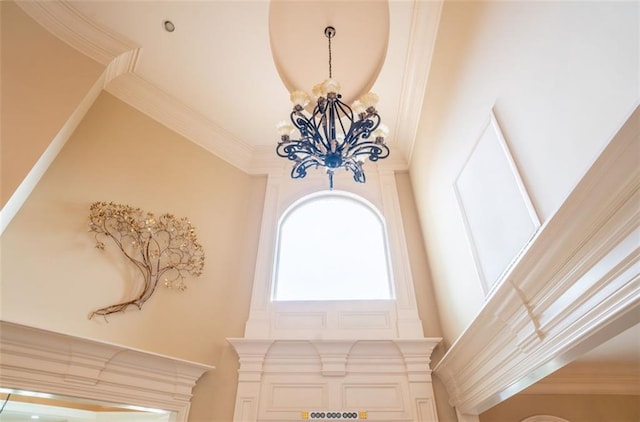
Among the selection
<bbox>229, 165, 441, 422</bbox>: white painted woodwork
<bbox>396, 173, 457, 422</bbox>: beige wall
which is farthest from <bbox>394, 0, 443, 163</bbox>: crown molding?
<bbox>229, 165, 441, 422</bbox>: white painted woodwork

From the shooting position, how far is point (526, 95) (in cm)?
203

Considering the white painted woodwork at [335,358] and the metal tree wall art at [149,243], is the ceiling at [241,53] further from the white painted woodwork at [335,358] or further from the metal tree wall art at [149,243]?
the white painted woodwork at [335,358]

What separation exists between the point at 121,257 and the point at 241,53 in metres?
2.64

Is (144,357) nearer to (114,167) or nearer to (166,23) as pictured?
(114,167)

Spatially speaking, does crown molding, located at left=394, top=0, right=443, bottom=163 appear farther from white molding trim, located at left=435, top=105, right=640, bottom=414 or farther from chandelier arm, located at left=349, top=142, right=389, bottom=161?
white molding trim, located at left=435, top=105, right=640, bottom=414

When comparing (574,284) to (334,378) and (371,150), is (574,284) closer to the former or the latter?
(371,150)

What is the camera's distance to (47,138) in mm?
3051

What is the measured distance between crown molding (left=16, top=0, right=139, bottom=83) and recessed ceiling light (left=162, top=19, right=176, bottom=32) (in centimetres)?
42

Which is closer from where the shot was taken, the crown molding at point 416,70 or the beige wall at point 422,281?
the beige wall at point 422,281

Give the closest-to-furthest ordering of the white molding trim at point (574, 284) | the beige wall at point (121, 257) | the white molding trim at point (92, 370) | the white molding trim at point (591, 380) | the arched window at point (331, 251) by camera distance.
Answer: the white molding trim at point (574, 284) < the white molding trim at point (92, 370) < the beige wall at point (121, 257) < the white molding trim at point (591, 380) < the arched window at point (331, 251)

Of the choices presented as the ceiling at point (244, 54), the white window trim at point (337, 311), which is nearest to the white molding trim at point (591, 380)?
the ceiling at point (244, 54)

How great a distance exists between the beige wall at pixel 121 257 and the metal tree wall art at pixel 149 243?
0.27 ft

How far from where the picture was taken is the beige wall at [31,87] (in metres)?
2.84

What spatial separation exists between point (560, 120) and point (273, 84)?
344 centimetres
